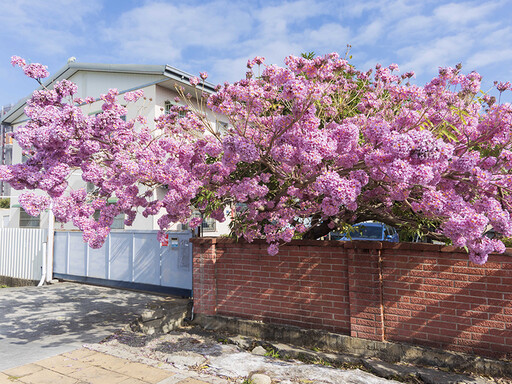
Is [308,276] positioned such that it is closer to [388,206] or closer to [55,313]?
[388,206]

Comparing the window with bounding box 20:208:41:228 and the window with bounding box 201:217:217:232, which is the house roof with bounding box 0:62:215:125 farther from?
the window with bounding box 20:208:41:228

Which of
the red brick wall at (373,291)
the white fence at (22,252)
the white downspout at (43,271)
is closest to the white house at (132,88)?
the white fence at (22,252)

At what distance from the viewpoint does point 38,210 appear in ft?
16.9

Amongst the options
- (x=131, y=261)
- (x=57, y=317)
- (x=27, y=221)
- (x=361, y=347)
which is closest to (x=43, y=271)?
(x=131, y=261)

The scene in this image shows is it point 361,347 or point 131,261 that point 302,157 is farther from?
point 131,261

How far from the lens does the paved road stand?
5.91 metres

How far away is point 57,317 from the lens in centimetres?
793

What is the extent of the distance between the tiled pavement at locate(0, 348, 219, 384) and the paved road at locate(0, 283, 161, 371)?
1.17ft

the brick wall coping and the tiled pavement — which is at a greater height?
the brick wall coping

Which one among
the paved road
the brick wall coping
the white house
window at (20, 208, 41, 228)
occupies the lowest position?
the paved road

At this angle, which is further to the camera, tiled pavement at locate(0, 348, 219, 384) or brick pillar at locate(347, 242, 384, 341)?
brick pillar at locate(347, 242, 384, 341)

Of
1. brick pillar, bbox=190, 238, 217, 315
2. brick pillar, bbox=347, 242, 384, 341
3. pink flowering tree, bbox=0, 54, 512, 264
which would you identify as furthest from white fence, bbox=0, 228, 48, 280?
brick pillar, bbox=347, 242, 384, 341

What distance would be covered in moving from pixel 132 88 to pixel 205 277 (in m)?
10.4

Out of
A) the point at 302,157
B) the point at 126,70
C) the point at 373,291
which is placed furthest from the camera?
the point at 126,70
